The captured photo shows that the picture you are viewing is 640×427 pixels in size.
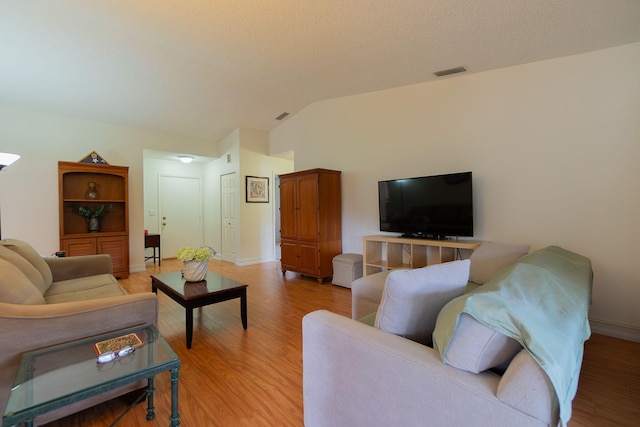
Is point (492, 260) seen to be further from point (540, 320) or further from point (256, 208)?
point (256, 208)

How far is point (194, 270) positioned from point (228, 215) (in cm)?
Answer: 355

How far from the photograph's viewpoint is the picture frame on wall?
5953 millimetres

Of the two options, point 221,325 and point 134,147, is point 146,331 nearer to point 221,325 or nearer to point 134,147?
point 221,325

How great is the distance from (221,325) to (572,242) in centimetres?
356

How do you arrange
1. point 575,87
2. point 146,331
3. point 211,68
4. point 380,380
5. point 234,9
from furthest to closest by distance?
point 211,68 → point 575,87 → point 234,9 → point 146,331 → point 380,380

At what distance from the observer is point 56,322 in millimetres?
1518

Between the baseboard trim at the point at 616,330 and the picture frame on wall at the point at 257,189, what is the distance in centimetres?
531

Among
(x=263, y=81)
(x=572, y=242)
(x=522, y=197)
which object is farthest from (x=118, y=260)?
(x=572, y=242)

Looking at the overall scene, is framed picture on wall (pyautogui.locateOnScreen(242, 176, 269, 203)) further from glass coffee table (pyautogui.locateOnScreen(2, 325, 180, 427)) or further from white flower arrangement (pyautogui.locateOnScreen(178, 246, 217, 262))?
glass coffee table (pyautogui.locateOnScreen(2, 325, 180, 427))

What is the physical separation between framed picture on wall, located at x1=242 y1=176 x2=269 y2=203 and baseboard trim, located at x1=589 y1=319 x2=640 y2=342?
209 inches

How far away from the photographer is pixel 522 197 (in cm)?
310

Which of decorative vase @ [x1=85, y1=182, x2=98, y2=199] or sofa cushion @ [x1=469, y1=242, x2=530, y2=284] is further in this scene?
decorative vase @ [x1=85, y1=182, x2=98, y2=199]

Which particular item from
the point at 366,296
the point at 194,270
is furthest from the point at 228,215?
the point at 366,296

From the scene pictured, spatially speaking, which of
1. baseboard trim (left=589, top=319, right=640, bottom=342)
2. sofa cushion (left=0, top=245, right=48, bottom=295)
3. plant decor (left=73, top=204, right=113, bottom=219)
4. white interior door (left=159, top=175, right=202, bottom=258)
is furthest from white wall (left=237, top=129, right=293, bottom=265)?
baseboard trim (left=589, top=319, right=640, bottom=342)
